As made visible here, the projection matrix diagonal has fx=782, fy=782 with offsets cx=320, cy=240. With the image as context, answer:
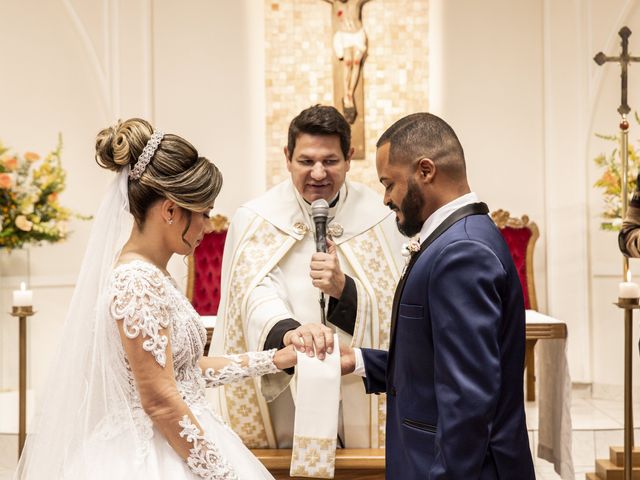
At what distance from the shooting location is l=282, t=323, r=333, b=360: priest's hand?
2953 millimetres

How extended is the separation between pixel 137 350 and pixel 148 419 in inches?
9.9

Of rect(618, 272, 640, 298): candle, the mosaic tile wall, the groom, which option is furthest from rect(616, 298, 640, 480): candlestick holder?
the mosaic tile wall

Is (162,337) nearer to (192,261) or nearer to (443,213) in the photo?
(443,213)

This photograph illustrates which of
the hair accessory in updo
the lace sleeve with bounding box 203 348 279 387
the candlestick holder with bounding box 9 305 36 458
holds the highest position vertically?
the hair accessory in updo

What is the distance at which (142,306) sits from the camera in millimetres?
2271

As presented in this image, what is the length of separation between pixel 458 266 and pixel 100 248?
1178 millimetres

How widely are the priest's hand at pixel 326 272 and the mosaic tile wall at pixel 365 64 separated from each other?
4.52 m

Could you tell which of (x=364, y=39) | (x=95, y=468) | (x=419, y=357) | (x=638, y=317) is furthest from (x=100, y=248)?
(x=638, y=317)

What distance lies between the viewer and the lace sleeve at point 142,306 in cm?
224

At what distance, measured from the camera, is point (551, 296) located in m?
7.59

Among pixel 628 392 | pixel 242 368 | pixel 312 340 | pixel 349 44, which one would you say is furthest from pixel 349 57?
pixel 242 368

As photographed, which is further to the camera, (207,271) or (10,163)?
(207,271)

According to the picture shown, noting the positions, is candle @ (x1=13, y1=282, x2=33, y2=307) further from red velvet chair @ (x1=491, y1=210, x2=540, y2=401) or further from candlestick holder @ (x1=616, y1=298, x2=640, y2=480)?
red velvet chair @ (x1=491, y1=210, x2=540, y2=401)

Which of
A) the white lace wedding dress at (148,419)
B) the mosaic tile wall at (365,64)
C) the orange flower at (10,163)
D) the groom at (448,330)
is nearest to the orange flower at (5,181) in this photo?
the orange flower at (10,163)
